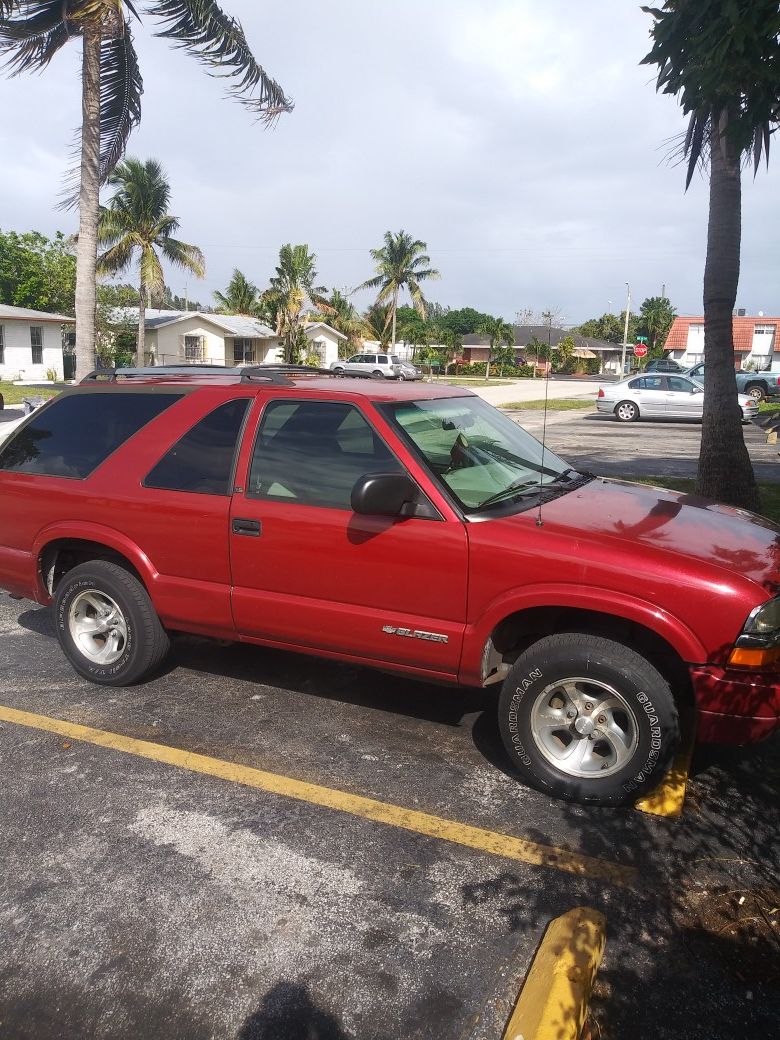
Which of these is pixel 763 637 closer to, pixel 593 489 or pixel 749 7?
pixel 593 489

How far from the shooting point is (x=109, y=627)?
4660mm

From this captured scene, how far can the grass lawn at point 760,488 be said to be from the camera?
372 inches

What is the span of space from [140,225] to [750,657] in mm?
40261

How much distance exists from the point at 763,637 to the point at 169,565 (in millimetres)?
2916

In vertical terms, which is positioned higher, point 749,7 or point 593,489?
point 749,7

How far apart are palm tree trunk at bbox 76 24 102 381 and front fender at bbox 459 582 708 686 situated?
14561 mm

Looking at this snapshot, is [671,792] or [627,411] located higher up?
[627,411]

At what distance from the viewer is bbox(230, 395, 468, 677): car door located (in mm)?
3656

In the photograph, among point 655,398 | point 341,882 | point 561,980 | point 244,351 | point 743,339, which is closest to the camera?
point 561,980

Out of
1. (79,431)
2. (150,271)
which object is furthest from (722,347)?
(150,271)

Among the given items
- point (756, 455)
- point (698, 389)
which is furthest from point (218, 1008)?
point (698, 389)

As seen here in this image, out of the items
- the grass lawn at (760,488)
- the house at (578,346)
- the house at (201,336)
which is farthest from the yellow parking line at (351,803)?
the house at (578,346)

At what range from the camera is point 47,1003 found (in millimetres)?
2449

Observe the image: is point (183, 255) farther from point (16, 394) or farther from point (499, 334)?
point (499, 334)
